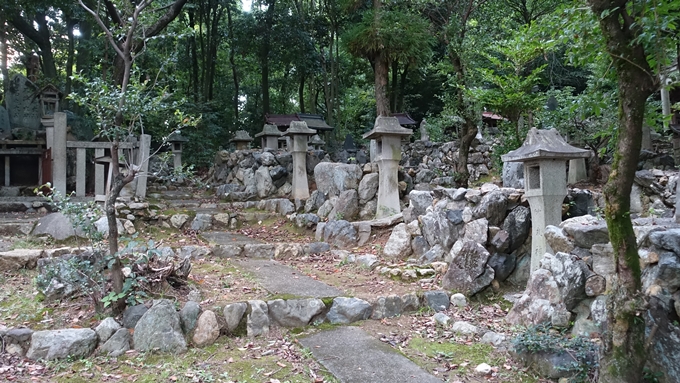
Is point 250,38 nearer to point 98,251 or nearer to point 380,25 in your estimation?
point 380,25

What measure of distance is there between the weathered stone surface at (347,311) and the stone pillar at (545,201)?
1.94 metres

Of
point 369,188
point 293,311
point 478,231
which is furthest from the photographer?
point 369,188

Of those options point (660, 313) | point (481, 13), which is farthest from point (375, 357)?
point (481, 13)

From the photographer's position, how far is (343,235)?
8070mm

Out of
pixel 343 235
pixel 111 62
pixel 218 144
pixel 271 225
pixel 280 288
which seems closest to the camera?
pixel 280 288

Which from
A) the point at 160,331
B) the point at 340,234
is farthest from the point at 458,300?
the point at 340,234

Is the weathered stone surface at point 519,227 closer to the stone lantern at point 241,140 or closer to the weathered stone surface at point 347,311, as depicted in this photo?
the weathered stone surface at point 347,311

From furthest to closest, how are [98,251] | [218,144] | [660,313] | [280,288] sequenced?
[218,144], [280,288], [98,251], [660,313]

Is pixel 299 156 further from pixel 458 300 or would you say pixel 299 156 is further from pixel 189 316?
pixel 189 316

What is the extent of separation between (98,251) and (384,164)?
5208 millimetres

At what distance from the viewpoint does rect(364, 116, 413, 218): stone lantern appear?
845cm

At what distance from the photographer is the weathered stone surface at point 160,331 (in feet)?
13.0

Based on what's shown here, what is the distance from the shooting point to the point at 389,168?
8.52m

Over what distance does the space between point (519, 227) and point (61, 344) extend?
4.92 meters
